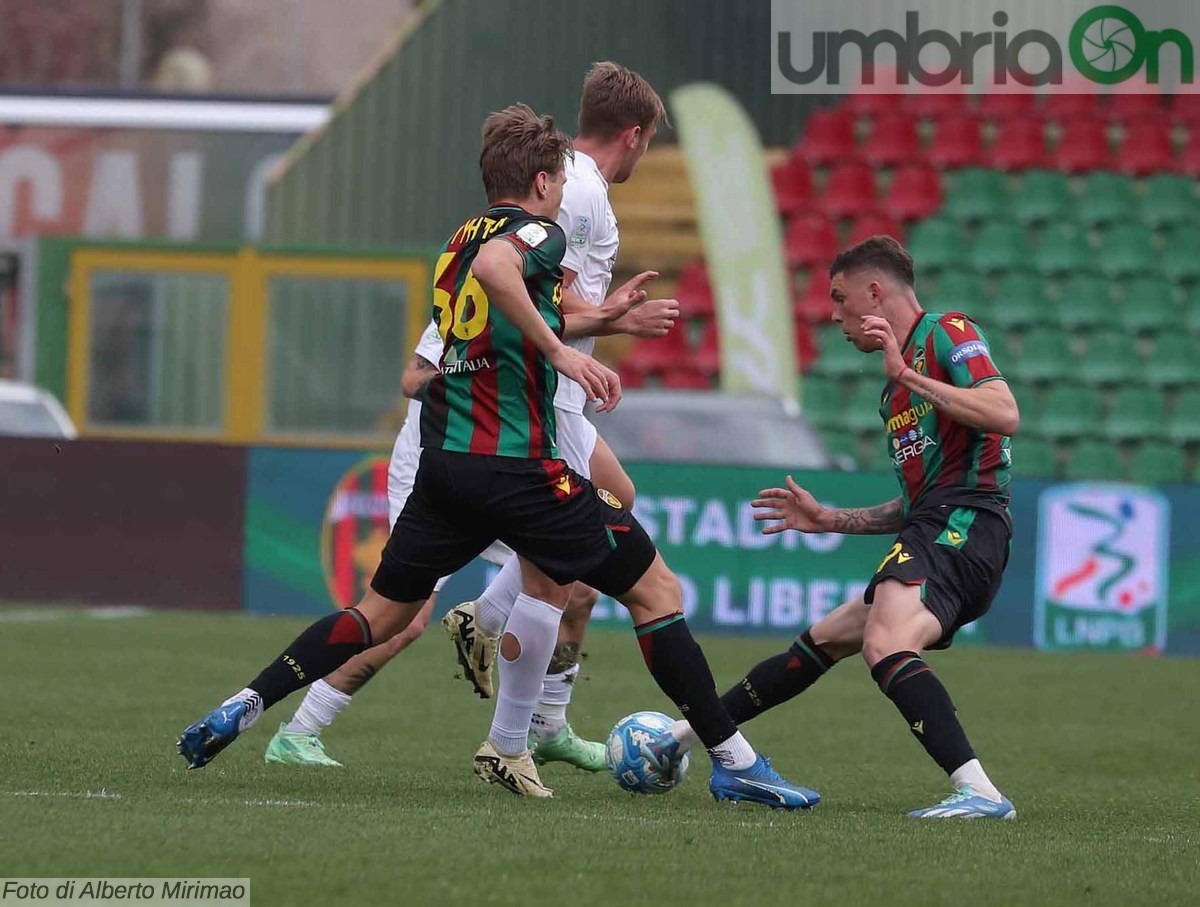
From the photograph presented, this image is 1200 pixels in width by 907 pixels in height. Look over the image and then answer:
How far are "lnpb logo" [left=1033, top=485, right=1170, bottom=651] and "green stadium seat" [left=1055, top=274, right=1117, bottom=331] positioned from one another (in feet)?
21.6

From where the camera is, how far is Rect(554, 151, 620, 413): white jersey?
6.68m

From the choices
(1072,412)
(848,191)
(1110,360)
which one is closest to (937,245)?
(848,191)

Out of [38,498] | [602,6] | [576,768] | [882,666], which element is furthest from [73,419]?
[882,666]

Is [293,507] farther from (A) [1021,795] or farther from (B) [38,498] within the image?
(A) [1021,795]

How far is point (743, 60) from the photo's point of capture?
21.4 metres

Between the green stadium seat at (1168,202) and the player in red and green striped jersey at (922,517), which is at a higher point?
the green stadium seat at (1168,202)

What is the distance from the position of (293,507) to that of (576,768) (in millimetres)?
7395

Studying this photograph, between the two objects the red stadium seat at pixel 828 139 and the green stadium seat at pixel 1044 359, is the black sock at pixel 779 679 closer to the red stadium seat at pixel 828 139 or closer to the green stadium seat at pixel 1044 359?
the green stadium seat at pixel 1044 359

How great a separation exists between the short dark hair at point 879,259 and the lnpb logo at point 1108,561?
7714 millimetres

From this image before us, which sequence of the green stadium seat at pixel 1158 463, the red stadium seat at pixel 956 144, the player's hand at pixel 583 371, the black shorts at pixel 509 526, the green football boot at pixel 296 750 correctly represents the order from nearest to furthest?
1. the player's hand at pixel 583 371
2. the black shorts at pixel 509 526
3. the green football boot at pixel 296 750
4. the green stadium seat at pixel 1158 463
5. the red stadium seat at pixel 956 144

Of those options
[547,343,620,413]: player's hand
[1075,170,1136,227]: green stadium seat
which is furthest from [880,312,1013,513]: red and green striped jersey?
[1075,170,1136,227]: green stadium seat

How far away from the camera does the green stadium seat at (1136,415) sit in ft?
64.0

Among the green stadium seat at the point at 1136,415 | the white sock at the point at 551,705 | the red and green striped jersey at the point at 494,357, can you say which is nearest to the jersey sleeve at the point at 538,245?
the red and green striped jersey at the point at 494,357

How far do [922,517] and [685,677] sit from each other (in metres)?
0.93
